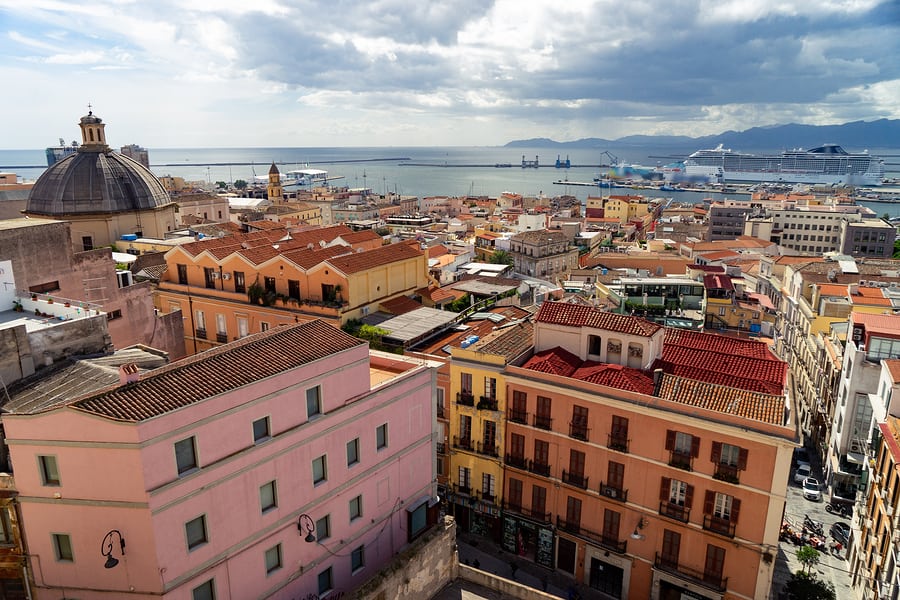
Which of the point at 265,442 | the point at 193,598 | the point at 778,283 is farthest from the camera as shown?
the point at 778,283

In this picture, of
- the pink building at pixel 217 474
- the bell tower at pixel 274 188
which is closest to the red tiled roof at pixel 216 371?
the pink building at pixel 217 474

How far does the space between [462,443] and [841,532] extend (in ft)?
68.1

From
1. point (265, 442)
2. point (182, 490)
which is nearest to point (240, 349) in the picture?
point (265, 442)

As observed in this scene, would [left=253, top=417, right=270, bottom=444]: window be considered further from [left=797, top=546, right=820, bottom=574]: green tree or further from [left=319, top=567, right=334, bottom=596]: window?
[left=797, top=546, right=820, bottom=574]: green tree

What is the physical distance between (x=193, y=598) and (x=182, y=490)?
2.84 m

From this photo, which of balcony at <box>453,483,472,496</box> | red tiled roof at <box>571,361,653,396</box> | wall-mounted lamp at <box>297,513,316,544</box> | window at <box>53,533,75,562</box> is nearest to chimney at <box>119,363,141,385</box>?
window at <box>53,533,75,562</box>

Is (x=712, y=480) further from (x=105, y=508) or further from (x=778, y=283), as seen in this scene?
(x=778, y=283)

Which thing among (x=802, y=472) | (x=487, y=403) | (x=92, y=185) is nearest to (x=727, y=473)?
(x=487, y=403)

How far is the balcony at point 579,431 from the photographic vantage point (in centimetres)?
2395

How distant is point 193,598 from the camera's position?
13758 millimetres

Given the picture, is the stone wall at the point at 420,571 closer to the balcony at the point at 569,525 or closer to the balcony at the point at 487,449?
the balcony at the point at 487,449

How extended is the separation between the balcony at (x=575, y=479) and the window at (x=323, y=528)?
11.2m

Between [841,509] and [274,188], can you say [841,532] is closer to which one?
[841,509]

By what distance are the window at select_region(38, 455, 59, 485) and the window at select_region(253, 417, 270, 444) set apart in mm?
4071
